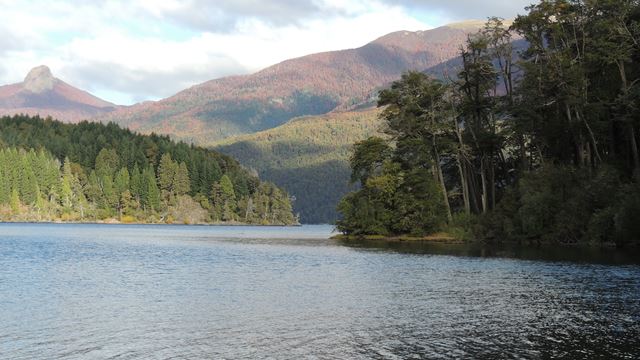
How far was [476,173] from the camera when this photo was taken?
317 feet

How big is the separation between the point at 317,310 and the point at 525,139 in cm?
6397

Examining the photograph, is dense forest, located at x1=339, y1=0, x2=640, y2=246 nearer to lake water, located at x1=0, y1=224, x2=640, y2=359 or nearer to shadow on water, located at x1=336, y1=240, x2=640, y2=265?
shadow on water, located at x1=336, y1=240, x2=640, y2=265

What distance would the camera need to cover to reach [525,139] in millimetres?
88125

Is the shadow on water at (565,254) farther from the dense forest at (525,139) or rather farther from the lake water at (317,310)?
the dense forest at (525,139)

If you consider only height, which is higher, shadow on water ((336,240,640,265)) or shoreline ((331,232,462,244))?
shoreline ((331,232,462,244))

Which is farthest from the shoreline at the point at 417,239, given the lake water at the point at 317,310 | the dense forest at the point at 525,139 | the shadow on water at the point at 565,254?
the lake water at the point at 317,310

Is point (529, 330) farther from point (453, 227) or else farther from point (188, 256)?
point (453, 227)

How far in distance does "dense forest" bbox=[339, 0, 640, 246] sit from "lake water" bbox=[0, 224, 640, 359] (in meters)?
19.5

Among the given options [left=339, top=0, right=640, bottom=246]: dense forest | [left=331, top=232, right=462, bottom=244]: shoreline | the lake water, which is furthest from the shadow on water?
[left=331, top=232, right=462, bottom=244]: shoreline

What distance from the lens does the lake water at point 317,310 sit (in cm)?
2355

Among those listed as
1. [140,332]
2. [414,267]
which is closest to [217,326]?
[140,332]

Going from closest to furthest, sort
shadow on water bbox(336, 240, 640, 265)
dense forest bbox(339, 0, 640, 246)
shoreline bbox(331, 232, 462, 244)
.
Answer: shadow on water bbox(336, 240, 640, 265) < dense forest bbox(339, 0, 640, 246) < shoreline bbox(331, 232, 462, 244)

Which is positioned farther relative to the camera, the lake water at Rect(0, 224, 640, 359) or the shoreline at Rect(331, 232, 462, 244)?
the shoreline at Rect(331, 232, 462, 244)

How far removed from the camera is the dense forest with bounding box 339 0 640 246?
229 feet
